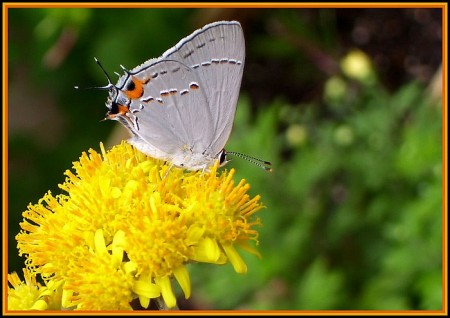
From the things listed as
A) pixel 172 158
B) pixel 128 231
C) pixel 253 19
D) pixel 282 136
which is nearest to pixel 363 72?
pixel 282 136

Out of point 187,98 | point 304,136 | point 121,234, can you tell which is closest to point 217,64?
point 187,98

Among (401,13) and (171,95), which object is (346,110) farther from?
(171,95)

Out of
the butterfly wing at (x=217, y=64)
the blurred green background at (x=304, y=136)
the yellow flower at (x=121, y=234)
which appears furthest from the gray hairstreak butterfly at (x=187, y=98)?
the blurred green background at (x=304, y=136)

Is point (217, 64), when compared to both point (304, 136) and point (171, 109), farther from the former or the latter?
point (304, 136)

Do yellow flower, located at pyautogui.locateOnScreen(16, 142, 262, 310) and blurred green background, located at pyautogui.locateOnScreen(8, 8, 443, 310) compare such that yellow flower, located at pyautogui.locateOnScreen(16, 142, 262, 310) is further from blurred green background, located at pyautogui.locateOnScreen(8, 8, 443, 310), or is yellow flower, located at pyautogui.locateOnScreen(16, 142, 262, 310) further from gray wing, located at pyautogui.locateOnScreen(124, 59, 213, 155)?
blurred green background, located at pyautogui.locateOnScreen(8, 8, 443, 310)

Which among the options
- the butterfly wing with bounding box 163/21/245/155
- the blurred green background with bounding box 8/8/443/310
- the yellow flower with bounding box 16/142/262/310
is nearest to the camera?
the yellow flower with bounding box 16/142/262/310

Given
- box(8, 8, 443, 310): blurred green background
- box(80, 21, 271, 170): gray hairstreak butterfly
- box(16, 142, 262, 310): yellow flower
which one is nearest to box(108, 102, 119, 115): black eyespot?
box(80, 21, 271, 170): gray hairstreak butterfly
